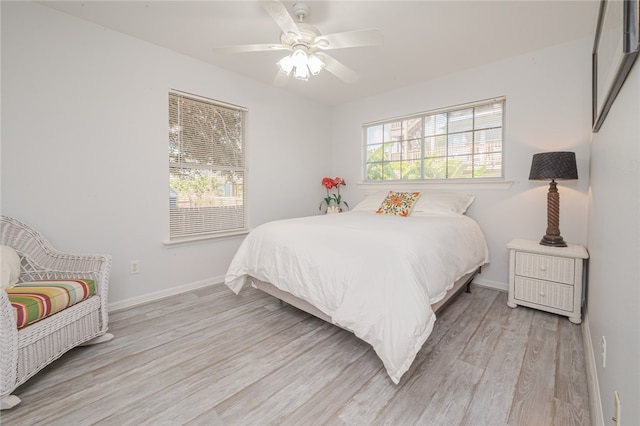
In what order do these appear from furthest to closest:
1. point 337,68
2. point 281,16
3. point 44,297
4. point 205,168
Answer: point 205,168, point 337,68, point 281,16, point 44,297

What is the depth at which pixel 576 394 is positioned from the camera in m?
1.44

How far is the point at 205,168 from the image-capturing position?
3068 millimetres

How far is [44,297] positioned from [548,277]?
351 centimetres

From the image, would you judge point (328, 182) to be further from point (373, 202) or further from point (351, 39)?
point (351, 39)

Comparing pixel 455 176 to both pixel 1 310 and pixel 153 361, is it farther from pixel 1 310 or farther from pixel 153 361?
pixel 1 310

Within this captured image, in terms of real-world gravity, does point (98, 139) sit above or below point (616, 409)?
above

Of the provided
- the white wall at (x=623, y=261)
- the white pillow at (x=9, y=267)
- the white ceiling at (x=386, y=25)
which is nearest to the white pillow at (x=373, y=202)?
the white ceiling at (x=386, y=25)

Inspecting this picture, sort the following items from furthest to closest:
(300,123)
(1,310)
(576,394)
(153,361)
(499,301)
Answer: (300,123) < (499,301) < (153,361) < (576,394) < (1,310)

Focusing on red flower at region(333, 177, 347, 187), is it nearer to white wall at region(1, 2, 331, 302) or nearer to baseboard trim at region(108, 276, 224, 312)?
white wall at region(1, 2, 331, 302)

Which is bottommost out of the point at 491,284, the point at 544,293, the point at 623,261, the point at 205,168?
the point at 491,284

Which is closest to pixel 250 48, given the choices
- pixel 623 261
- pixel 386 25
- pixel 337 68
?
pixel 337 68

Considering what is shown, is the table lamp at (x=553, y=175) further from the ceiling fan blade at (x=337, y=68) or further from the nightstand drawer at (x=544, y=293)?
the ceiling fan blade at (x=337, y=68)

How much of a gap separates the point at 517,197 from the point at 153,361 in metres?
3.47

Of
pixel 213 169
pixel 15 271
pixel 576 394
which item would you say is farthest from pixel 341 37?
pixel 15 271
